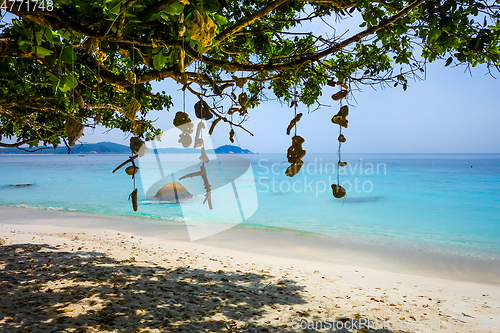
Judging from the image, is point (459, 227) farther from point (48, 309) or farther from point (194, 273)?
point (48, 309)

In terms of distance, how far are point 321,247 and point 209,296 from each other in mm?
5628

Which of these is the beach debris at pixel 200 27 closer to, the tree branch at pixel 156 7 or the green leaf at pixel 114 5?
the tree branch at pixel 156 7

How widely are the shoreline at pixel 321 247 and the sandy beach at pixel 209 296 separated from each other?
0.92 meters

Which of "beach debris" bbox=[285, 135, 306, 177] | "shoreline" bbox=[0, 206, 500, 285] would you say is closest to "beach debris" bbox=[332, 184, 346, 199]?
"beach debris" bbox=[285, 135, 306, 177]

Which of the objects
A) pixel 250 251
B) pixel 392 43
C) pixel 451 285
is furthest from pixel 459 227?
pixel 392 43

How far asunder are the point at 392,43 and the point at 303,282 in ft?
11.6

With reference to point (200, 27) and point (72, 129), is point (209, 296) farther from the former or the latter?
point (200, 27)

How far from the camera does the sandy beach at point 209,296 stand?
2764mm

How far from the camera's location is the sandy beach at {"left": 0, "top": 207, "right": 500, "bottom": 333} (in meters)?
2.76

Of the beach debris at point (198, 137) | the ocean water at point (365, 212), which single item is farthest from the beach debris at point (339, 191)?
the ocean water at point (365, 212)

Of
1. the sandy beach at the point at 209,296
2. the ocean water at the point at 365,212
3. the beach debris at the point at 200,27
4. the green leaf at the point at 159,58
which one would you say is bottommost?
the ocean water at the point at 365,212

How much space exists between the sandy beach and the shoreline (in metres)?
0.92

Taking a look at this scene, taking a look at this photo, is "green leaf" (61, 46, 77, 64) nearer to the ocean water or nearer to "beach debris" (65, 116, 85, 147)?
"beach debris" (65, 116, 85, 147)

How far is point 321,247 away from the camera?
8414 mm
